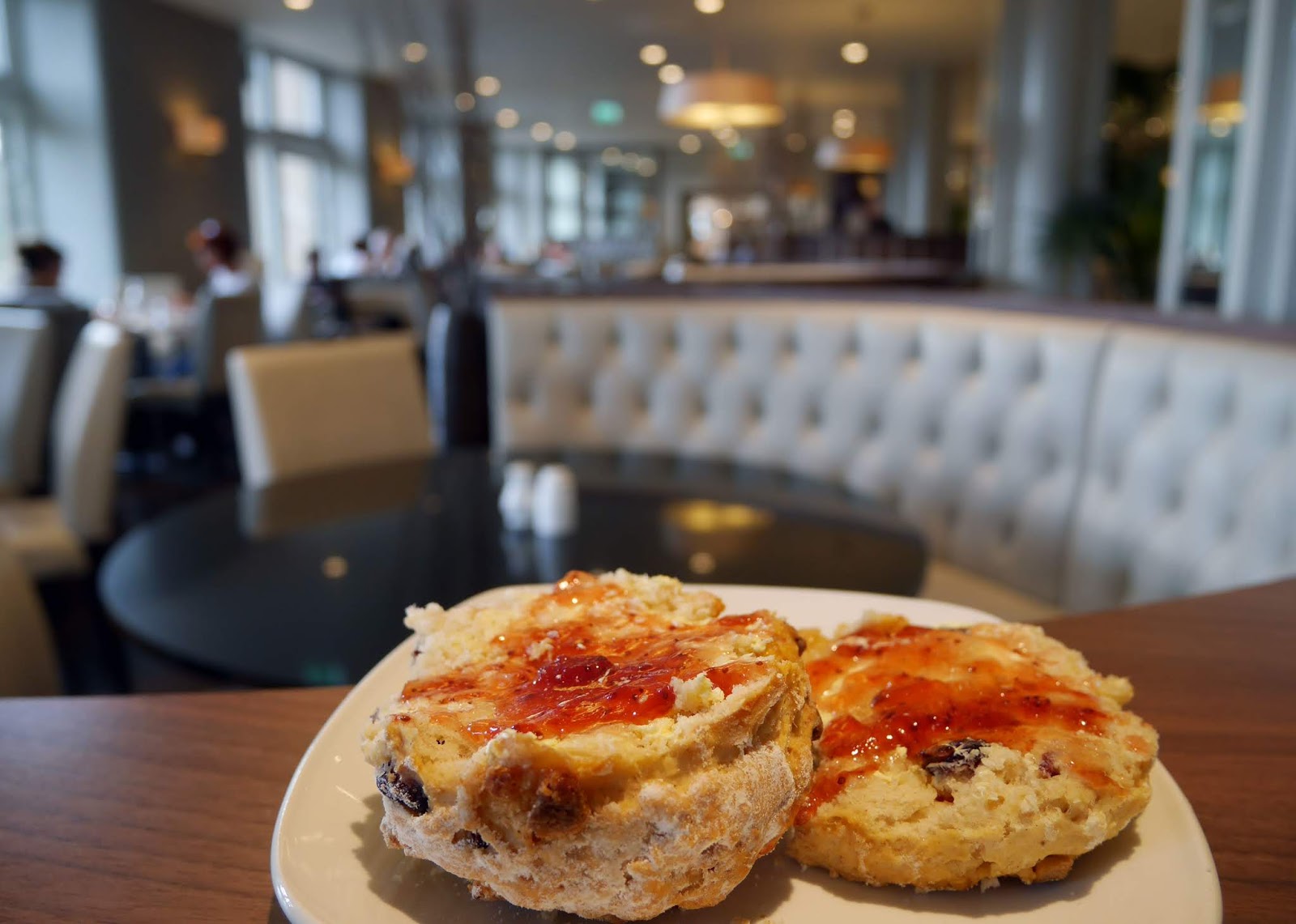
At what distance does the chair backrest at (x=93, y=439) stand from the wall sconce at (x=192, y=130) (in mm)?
7950

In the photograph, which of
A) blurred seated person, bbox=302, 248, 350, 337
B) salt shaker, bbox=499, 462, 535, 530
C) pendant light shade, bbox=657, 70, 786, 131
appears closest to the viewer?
salt shaker, bbox=499, 462, 535, 530

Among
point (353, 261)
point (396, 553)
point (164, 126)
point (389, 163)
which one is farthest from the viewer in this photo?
point (389, 163)

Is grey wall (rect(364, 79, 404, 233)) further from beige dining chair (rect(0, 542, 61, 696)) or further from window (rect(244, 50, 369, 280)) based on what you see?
beige dining chair (rect(0, 542, 61, 696))

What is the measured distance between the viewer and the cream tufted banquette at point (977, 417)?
6.26 feet

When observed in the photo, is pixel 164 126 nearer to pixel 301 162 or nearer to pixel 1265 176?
pixel 301 162

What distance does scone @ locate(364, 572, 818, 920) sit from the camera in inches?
13.0

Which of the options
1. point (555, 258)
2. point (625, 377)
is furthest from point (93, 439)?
point (555, 258)

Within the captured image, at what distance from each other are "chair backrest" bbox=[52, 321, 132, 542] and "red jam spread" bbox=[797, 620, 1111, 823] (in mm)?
2809

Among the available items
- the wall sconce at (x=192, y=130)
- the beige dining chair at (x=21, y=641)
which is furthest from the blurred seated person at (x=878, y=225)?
the beige dining chair at (x=21, y=641)

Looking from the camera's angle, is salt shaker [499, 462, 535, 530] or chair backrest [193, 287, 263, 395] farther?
chair backrest [193, 287, 263, 395]

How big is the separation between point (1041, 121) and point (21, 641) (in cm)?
838

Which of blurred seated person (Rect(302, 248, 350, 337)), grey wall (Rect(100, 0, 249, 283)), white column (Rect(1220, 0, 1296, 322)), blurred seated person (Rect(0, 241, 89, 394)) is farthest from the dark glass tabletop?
grey wall (Rect(100, 0, 249, 283))

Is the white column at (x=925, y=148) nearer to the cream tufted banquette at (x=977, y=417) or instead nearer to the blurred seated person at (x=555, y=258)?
the blurred seated person at (x=555, y=258)

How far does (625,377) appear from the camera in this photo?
3.06 m
